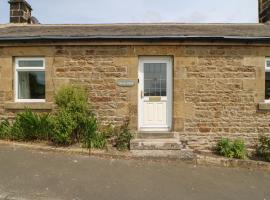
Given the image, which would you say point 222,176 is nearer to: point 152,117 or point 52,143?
point 152,117

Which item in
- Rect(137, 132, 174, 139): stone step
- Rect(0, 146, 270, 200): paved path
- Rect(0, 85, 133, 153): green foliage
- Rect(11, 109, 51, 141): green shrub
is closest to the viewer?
Rect(0, 146, 270, 200): paved path

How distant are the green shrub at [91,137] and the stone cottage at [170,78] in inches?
28.6

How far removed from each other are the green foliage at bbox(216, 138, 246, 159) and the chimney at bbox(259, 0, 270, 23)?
21.5ft

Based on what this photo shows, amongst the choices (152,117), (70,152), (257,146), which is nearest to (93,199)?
(70,152)

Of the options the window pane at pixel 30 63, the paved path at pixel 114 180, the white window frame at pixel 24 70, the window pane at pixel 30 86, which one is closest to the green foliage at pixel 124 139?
the paved path at pixel 114 180

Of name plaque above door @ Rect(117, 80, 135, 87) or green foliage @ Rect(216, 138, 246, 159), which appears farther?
name plaque above door @ Rect(117, 80, 135, 87)

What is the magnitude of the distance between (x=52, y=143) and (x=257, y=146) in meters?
6.02

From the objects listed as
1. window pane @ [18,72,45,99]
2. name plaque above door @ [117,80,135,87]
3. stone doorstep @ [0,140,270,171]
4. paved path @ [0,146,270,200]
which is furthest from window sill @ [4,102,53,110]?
name plaque above door @ [117,80,135,87]

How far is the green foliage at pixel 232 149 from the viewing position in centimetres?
902

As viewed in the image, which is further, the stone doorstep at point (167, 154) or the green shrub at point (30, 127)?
the green shrub at point (30, 127)

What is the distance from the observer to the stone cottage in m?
9.84

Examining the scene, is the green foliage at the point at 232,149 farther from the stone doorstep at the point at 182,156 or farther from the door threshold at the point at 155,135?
the door threshold at the point at 155,135

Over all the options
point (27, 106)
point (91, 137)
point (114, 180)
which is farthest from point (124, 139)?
point (27, 106)

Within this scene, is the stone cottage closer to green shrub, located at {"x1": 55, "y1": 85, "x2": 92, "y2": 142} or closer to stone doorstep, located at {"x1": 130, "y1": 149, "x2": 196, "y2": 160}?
green shrub, located at {"x1": 55, "y1": 85, "x2": 92, "y2": 142}
